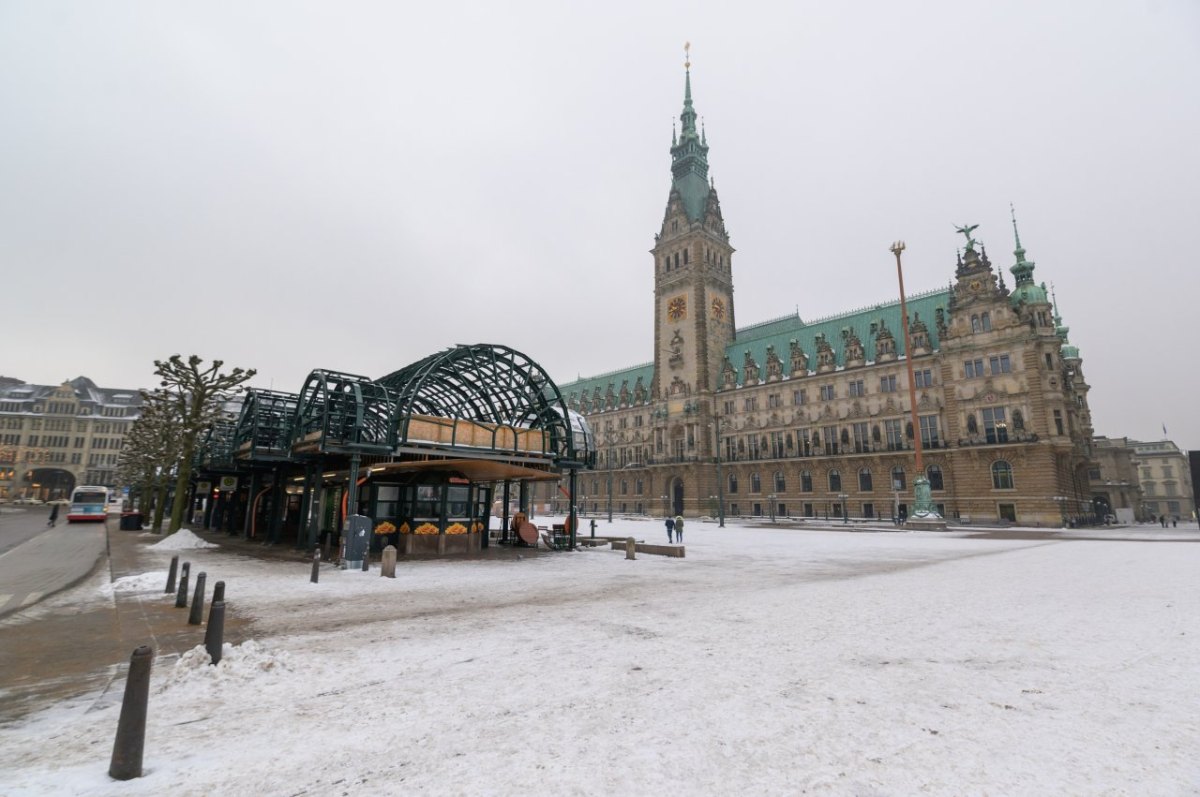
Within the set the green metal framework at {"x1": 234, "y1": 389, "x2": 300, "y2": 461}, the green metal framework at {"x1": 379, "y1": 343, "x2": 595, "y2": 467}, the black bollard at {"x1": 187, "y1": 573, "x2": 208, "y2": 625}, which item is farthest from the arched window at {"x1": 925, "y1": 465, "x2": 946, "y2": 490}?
the black bollard at {"x1": 187, "y1": 573, "x2": 208, "y2": 625}

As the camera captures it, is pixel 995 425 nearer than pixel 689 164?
Yes

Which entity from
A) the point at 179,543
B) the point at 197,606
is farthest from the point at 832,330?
the point at 197,606

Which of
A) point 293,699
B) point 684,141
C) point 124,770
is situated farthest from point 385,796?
point 684,141

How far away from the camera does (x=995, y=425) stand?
5397cm

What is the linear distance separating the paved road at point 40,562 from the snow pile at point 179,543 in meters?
2.22

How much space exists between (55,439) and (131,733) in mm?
140658

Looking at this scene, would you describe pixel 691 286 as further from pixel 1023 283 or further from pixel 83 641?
pixel 83 641

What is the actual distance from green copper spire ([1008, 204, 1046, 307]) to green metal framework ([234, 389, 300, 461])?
64.6 metres

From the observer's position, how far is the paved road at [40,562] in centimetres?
1381

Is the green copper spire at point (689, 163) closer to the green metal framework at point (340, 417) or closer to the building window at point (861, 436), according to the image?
the building window at point (861, 436)

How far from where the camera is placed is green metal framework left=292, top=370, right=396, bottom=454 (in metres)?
20.3

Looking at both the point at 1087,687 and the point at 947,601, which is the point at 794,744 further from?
the point at 947,601

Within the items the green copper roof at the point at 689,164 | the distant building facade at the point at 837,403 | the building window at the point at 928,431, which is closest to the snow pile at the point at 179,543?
the distant building facade at the point at 837,403

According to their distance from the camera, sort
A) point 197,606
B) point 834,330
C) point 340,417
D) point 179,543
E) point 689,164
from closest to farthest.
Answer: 1. point 197,606
2. point 340,417
3. point 179,543
4. point 834,330
5. point 689,164
